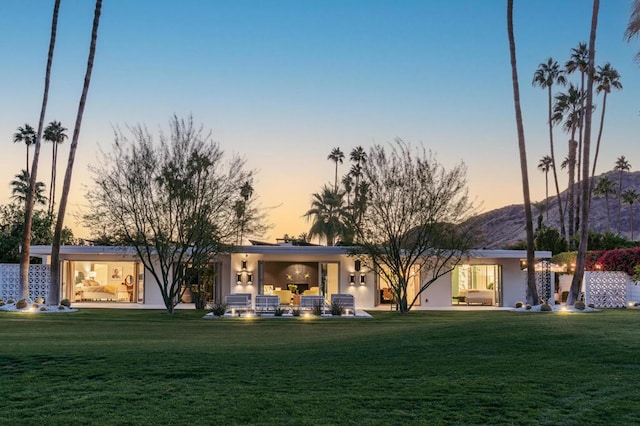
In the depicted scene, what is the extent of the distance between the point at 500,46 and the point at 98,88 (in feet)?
51.8

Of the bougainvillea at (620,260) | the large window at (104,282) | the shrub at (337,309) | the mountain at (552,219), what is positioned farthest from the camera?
the mountain at (552,219)

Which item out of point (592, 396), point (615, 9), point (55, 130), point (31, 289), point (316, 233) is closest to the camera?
point (592, 396)

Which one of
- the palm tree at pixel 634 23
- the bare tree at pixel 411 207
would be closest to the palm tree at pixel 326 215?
the bare tree at pixel 411 207

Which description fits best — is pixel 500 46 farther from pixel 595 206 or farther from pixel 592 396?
pixel 595 206

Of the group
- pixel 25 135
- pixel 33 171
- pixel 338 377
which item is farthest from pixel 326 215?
pixel 338 377

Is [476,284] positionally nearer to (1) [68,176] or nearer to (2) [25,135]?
(1) [68,176]

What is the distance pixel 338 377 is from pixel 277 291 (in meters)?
20.5

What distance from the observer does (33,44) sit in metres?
22.6

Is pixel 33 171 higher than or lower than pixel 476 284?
higher

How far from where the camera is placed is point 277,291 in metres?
28.2

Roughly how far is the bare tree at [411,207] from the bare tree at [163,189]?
5.33 metres

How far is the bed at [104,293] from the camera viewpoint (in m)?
28.2

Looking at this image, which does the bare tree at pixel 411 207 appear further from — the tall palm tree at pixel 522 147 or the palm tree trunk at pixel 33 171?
the palm tree trunk at pixel 33 171

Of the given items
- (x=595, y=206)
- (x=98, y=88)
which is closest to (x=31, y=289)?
(x=98, y=88)
